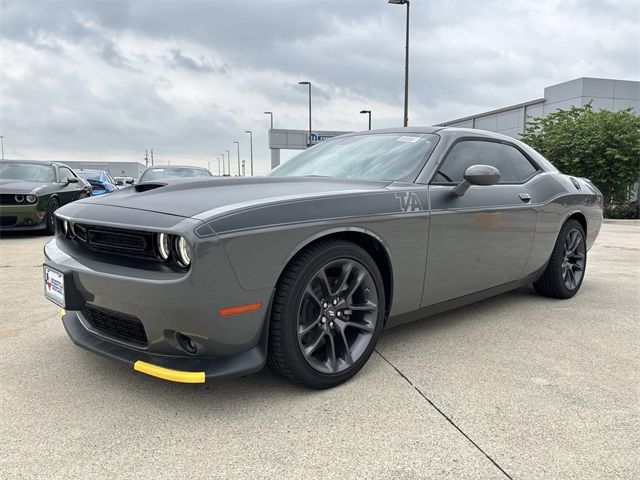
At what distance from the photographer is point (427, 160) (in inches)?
121

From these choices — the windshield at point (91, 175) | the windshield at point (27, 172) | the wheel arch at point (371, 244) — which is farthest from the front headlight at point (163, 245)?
the windshield at point (91, 175)

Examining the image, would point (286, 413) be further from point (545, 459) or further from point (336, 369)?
point (545, 459)

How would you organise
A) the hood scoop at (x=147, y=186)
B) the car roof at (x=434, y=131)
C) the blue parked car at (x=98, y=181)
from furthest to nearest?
the blue parked car at (x=98, y=181) → the car roof at (x=434, y=131) → the hood scoop at (x=147, y=186)

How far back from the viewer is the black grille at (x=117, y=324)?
221cm

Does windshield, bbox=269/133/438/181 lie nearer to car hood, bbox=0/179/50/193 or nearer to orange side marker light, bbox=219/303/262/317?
orange side marker light, bbox=219/303/262/317

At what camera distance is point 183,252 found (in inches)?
80.9

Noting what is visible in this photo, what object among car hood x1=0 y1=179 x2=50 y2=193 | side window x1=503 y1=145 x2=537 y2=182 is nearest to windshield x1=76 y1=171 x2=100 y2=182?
car hood x1=0 y1=179 x2=50 y2=193

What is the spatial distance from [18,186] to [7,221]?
558mm

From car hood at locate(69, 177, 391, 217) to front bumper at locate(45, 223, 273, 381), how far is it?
0.73 ft

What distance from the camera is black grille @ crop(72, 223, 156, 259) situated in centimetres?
216

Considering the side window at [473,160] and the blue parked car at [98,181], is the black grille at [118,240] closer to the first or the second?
the side window at [473,160]

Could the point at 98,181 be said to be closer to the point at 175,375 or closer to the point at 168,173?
the point at 168,173

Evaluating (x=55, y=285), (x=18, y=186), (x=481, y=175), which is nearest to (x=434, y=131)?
(x=481, y=175)

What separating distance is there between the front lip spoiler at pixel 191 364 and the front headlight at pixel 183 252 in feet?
1.41
